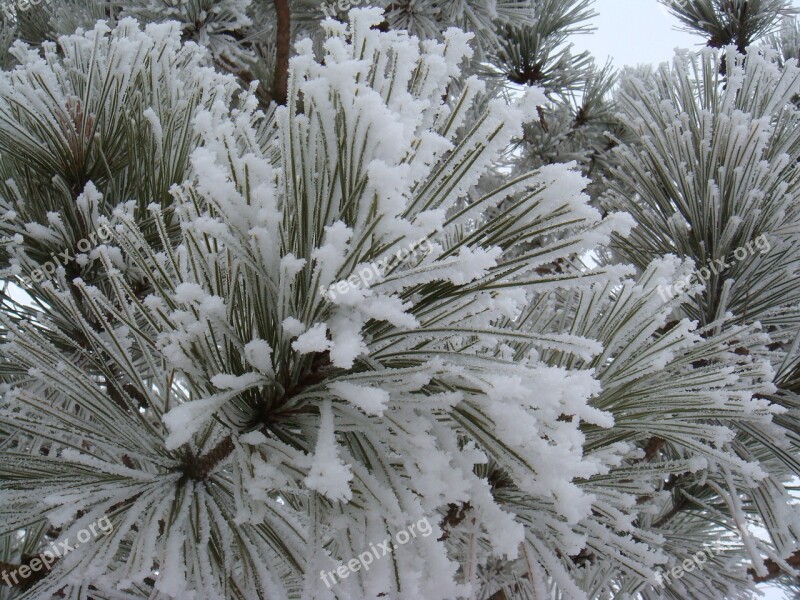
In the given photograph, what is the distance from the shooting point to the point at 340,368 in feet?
1.90

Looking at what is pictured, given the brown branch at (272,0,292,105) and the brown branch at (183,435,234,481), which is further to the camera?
the brown branch at (272,0,292,105)

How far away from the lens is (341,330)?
511 mm

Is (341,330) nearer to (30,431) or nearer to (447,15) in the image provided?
(30,431)

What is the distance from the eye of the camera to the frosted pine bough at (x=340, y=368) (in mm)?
500

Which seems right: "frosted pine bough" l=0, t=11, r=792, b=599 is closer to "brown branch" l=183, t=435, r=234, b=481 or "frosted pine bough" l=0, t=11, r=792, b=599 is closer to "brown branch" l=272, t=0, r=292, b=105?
"brown branch" l=183, t=435, r=234, b=481
